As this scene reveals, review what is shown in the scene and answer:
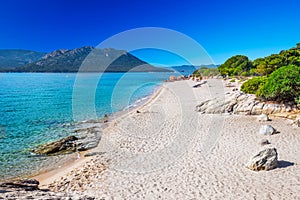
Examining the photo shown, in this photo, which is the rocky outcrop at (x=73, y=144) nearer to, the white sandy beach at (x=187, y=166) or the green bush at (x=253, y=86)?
the white sandy beach at (x=187, y=166)

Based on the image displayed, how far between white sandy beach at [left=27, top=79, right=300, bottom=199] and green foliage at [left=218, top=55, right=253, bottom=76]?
38169 mm

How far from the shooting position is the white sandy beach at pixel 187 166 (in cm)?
609

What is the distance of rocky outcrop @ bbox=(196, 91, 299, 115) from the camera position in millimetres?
13234

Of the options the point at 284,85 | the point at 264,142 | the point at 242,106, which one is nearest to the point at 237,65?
the point at 242,106

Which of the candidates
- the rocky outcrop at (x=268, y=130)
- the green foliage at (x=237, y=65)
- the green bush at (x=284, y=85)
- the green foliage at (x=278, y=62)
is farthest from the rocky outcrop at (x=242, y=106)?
the green foliage at (x=237, y=65)

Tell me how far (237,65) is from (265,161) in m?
50.0

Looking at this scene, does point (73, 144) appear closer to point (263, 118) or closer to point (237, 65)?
point (263, 118)

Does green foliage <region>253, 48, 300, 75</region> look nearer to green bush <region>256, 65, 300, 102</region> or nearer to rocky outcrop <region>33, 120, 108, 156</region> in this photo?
green bush <region>256, 65, 300, 102</region>

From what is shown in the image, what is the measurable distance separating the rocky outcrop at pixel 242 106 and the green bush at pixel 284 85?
0.57 metres

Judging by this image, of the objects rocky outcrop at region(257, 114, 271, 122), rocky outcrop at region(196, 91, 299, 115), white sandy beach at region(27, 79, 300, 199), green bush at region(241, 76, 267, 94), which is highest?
green bush at region(241, 76, 267, 94)

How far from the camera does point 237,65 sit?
5281cm

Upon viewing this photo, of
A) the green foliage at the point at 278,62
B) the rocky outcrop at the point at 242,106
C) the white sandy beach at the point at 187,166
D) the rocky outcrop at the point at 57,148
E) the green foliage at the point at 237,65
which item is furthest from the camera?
the green foliage at the point at 237,65

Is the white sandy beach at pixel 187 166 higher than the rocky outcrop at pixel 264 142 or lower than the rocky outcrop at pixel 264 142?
lower

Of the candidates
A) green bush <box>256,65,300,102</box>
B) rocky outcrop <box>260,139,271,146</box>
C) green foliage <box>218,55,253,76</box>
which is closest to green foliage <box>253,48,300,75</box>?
green foliage <box>218,55,253,76</box>
